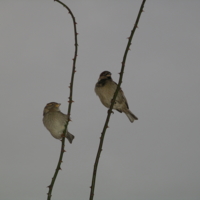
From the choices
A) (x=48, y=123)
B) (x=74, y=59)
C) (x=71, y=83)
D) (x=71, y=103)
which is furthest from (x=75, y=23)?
(x=48, y=123)

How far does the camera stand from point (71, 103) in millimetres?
2941

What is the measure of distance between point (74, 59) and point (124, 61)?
50 cm

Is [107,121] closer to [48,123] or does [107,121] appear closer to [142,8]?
[142,8]

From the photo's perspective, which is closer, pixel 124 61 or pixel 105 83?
pixel 124 61

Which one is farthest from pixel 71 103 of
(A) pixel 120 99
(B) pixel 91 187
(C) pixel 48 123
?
(A) pixel 120 99

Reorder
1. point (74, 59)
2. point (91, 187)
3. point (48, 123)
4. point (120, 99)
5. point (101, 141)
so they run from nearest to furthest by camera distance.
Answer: point (91, 187) < point (101, 141) < point (74, 59) < point (48, 123) < point (120, 99)

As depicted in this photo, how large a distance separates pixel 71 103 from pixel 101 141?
1.51ft

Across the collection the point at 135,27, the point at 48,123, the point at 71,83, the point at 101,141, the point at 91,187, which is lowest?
the point at 91,187

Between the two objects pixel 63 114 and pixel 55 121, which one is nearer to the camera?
pixel 55 121

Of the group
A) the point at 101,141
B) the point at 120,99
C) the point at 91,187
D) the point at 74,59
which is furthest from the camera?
the point at 120,99

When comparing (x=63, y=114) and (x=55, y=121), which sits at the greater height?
(x=63, y=114)

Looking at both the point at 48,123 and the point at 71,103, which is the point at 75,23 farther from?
the point at 48,123

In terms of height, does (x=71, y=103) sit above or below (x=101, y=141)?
above

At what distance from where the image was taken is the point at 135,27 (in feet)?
9.42
